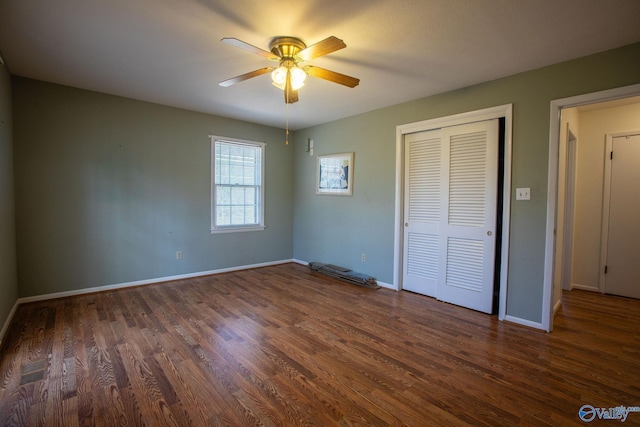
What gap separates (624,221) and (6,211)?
701 centimetres

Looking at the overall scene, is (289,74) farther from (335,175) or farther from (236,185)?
(236,185)

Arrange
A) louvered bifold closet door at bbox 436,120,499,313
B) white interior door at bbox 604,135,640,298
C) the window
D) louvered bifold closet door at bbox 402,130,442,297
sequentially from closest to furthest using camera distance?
louvered bifold closet door at bbox 436,120,499,313, louvered bifold closet door at bbox 402,130,442,297, white interior door at bbox 604,135,640,298, the window

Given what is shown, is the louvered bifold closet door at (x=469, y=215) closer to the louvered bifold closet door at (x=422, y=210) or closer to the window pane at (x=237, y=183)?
the louvered bifold closet door at (x=422, y=210)

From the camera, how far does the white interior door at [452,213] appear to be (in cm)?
322

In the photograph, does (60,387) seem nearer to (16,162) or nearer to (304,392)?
(304,392)

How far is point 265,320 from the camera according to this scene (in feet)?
9.84

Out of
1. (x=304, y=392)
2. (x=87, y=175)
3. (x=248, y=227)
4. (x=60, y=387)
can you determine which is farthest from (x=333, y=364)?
(x=87, y=175)

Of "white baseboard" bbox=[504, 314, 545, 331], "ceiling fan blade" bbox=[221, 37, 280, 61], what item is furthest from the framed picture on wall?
"white baseboard" bbox=[504, 314, 545, 331]

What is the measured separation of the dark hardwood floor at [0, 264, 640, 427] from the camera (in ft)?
5.60

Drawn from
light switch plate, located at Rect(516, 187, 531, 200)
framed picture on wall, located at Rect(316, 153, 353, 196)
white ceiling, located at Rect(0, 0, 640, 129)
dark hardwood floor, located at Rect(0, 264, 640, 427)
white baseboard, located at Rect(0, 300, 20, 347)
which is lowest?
dark hardwood floor, located at Rect(0, 264, 640, 427)

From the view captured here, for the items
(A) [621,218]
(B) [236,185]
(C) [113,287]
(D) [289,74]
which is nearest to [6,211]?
(C) [113,287]

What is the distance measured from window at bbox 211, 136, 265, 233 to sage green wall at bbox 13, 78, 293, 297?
0.13 m

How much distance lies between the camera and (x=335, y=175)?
483cm

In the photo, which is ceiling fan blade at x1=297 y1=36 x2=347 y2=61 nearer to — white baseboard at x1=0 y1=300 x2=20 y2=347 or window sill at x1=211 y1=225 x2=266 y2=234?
window sill at x1=211 y1=225 x2=266 y2=234
